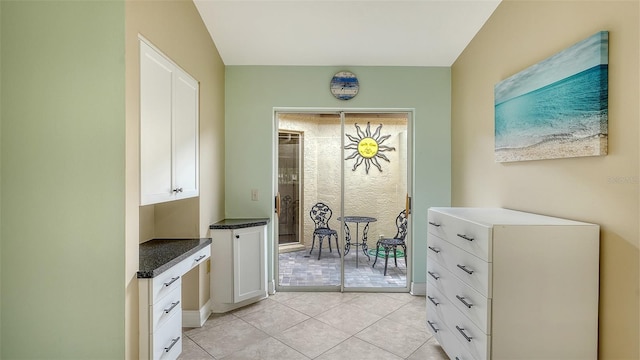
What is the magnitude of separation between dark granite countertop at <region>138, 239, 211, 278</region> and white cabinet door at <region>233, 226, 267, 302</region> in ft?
1.62

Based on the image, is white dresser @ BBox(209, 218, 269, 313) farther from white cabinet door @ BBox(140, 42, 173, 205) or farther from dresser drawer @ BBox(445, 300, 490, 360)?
dresser drawer @ BBox(445, 300, 490, 360)

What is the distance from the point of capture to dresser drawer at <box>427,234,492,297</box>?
1.52m

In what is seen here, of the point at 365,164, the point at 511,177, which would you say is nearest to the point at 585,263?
the point at 511,177

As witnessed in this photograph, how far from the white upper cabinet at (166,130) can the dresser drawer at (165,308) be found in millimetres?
607

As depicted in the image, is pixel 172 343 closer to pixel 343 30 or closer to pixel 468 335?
pixel 468 335

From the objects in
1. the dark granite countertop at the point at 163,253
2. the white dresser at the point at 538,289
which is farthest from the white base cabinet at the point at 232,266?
the white dresser at the point at 538,289

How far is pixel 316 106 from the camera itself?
336cm

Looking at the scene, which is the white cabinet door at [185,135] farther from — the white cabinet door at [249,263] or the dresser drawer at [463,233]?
the dresser drawer at [463,233]

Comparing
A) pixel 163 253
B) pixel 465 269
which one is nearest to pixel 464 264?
pixel 465 269

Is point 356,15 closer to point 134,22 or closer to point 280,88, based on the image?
point 280,88

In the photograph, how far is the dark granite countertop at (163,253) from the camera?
5.45ft

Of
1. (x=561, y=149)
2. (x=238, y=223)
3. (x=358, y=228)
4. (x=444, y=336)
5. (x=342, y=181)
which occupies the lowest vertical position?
(x=444, y=336)

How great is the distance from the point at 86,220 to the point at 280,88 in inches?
Result: 93.4

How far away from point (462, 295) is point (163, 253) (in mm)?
2028
